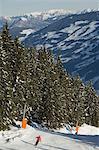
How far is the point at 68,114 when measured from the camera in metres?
78.3

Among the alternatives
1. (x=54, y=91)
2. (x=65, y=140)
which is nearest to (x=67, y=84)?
(x=54, y=91)

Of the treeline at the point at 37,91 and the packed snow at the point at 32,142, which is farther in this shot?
Result: the treeline at the point at 37,91

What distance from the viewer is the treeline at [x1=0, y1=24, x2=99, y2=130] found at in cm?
4403

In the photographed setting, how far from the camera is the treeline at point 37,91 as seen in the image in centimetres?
4403

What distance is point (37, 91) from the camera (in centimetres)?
6788

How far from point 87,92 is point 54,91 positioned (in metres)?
30.3

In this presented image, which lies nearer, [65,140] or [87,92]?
[65,140]

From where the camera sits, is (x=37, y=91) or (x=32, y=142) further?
(x=37, y=91)

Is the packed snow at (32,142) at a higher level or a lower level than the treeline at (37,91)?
lower

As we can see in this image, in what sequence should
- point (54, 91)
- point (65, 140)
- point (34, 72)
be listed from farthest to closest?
point (34, 72)
point (54, 91)
point (65, 140)

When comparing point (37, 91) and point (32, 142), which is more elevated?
point (37, 91)

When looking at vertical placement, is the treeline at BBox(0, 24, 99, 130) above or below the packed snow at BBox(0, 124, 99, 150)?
above

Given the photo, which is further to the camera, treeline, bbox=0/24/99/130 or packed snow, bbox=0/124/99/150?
treeline, bbox=0/24/99/130

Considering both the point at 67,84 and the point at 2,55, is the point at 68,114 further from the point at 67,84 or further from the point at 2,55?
the point at 2,55
